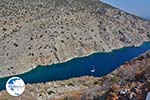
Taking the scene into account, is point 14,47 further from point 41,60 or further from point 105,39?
point 105,39

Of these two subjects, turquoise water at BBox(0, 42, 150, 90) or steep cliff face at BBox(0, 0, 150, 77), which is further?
steep cliff face at BBox(0, 0, 150, 77)

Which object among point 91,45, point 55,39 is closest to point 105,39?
point 91,45

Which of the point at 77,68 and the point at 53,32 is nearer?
the point at 77,68

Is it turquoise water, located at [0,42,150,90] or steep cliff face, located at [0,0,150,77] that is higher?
steep cliff face, located at [0,0,150,77]

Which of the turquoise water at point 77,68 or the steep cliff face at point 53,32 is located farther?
the steep cliff face at point 53,32

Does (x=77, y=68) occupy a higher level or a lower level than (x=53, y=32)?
lower
